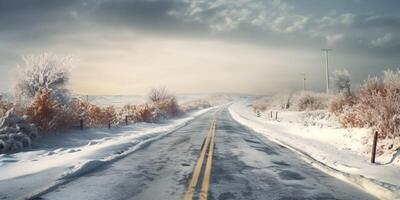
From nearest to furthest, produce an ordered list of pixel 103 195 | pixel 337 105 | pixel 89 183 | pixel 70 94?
pixel 103 195
pixel 89 183
pixel 70 94
pixel 337 105

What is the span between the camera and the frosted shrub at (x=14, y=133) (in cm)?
1450

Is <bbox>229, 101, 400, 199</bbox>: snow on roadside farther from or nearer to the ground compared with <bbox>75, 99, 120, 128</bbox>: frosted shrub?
nearer to the ground

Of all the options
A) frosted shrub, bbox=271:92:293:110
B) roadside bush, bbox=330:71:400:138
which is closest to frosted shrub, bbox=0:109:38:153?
roadside bush, bbox=330:71:400:138

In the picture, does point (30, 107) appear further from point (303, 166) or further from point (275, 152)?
point (303, 166)

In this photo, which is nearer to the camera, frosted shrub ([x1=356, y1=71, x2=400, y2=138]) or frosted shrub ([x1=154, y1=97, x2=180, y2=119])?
frosted shrub ([x1=356, y1=71, x2=400, y2=138])

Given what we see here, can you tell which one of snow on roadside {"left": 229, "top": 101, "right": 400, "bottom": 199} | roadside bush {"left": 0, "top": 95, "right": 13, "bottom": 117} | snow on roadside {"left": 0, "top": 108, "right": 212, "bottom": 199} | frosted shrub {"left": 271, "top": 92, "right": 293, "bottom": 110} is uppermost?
frosted shrub {"left": 271, "top": 92, "right": 293, "bottom": 110}

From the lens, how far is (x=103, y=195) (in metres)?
7.32

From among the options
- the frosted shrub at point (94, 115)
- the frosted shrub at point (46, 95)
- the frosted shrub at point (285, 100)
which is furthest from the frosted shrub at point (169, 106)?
the frosted shrub at point (46, 95)

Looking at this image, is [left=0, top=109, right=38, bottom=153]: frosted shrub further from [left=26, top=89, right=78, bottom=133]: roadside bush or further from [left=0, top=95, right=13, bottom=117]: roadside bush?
[left=26, top=89, right=78, bottom=133]: roadside bush

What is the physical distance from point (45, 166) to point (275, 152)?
814 cm

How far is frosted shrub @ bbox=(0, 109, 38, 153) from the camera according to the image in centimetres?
1450

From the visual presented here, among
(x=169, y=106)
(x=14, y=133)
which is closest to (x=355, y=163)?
(x=14, y=133)

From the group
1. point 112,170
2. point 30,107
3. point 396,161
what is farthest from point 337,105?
point 112,170

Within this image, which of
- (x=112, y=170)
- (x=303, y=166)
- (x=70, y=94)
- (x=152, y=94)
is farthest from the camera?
(x=152, y=94)
